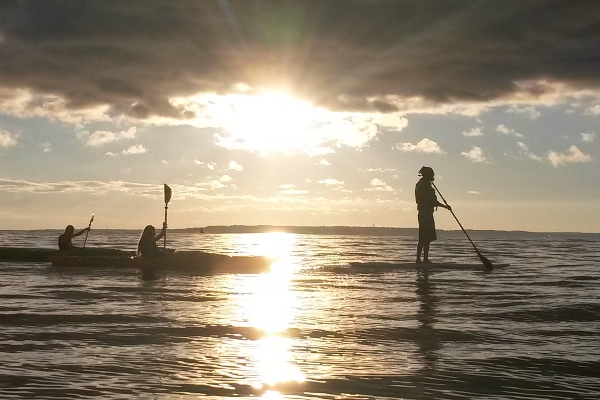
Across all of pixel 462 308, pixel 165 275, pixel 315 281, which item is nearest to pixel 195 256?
pixel 165 275

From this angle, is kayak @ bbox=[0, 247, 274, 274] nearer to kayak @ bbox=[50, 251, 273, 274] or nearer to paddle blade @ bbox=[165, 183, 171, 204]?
kayak @ bbox=[50, 251, 273, 274]

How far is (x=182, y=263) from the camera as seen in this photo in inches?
990

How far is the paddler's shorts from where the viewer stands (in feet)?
78.4

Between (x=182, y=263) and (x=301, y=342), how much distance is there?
16159mm

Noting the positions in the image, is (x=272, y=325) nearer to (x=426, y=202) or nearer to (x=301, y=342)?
(x=301, y=342)

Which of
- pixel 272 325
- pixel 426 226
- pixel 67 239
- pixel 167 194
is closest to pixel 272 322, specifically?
pixel 272 325

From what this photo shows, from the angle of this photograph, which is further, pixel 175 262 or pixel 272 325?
pixel 175 262

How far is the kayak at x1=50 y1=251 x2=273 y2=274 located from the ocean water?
6362 millimetres

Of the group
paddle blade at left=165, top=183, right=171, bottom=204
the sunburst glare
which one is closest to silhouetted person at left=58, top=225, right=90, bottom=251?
paddle blade at left=165, top=183, right=171, bottom=204

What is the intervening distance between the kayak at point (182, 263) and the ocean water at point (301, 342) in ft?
20.9

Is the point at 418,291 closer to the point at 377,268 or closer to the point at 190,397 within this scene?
the point at 377,268

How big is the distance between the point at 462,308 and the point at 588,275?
11.6 meters

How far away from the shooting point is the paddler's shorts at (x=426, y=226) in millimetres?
23906

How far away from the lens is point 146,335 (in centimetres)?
1013
